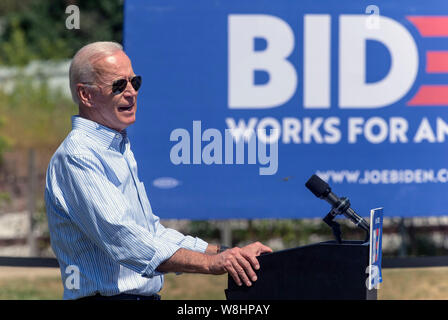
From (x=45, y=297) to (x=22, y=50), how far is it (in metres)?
13.0

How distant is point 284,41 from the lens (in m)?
6.95

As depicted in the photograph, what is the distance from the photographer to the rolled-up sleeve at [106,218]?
115 inches

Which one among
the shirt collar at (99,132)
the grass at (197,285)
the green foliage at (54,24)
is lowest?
the grass at (197,285)

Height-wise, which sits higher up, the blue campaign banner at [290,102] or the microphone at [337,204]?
the blue campaign banner at [290,102]

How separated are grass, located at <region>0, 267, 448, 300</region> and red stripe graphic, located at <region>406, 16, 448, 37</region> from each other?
2.40 meters

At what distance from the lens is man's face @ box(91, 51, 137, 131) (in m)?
3.19

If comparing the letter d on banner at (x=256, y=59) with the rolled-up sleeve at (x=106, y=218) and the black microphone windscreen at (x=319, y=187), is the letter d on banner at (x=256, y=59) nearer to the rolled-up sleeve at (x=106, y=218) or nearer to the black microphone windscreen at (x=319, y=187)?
the black microphone windscreen at (x=319, y=187)

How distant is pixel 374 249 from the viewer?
2871mm

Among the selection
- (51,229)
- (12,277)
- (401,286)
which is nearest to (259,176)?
(401,286)

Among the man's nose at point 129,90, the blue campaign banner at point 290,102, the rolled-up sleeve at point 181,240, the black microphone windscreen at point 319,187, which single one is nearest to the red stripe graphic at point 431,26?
the blue campaign banner at point 290,102

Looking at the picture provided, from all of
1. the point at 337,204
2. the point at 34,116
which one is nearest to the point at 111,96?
the point at 337,204

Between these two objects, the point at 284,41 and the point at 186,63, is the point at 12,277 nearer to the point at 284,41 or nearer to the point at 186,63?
the point at 186,63

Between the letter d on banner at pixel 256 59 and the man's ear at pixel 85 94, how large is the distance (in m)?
3.76

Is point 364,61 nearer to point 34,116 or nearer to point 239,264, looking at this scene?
point 239,264
